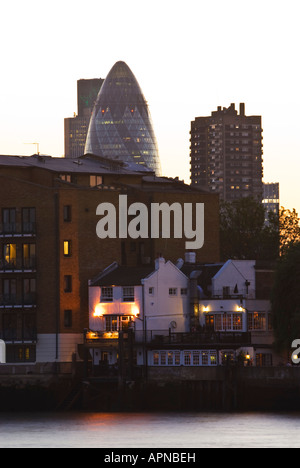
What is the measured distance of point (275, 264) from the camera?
150750mm

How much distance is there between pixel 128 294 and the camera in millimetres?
142375

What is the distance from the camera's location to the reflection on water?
10594 cm

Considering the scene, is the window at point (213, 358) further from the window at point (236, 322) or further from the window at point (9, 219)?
the window at point (9, 219)

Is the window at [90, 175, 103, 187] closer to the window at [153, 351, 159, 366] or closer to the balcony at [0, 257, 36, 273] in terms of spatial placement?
the balcony at [0, 257, 36, 273]

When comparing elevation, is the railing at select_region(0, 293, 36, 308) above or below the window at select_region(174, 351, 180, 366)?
above

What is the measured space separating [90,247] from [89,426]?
33.2 meters

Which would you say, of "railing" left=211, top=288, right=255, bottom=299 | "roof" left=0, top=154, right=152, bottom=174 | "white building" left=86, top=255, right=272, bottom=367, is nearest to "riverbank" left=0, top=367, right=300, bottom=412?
"white building" left=86, top=255, right=272, bottom=367

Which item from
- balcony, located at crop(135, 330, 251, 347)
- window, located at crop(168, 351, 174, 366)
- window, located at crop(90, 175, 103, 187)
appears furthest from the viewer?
window, located at crop(90, 175, 103, 187)

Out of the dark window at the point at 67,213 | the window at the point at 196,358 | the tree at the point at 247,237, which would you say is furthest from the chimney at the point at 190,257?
the tree at the point at 247,237

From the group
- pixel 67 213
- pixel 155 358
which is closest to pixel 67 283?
pixel 67 213

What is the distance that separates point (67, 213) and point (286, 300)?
75.0 feet

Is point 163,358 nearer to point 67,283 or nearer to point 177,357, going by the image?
point 177,357

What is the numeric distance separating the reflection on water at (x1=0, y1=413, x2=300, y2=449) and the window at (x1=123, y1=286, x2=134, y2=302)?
16.5 meters
